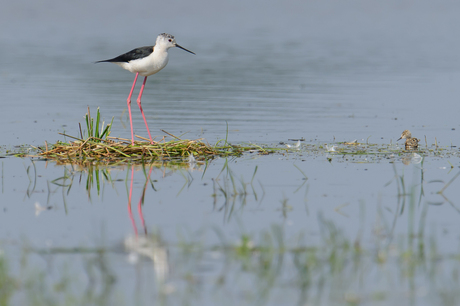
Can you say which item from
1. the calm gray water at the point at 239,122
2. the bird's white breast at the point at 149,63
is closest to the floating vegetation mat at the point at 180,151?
the calm gray water at the point at 239,122

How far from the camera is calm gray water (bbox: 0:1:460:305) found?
5.78 m

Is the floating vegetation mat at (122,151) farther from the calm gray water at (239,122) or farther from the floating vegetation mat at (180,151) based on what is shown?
the calm gray water at (239,122)

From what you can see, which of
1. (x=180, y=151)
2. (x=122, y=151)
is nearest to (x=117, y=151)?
(x=122, y=151)

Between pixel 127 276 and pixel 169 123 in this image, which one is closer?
pixel 127 276

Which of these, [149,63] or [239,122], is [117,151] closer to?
[149,63]

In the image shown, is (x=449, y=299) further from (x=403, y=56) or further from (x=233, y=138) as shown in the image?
(x=403, y=56)

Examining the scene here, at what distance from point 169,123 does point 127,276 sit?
7679 mm

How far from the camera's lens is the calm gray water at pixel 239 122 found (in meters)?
5.78

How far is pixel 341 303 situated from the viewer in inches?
163

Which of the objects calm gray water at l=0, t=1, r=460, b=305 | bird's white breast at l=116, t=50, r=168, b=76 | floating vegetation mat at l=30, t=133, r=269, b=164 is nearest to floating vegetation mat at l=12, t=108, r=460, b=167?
floating vegetation mat at l=30, t=133, r=269, b=164

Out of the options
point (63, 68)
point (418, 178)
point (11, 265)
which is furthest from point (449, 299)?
point (63, 68)

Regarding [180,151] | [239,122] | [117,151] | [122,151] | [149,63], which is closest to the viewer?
[117,151]

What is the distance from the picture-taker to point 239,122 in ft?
39.6

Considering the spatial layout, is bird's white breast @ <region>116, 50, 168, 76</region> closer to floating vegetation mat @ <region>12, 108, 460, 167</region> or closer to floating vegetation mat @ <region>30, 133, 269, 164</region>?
floating vegetation mat @ <region>12, 108, 460, 167</region>
